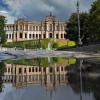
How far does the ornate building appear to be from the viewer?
18400 centimetres

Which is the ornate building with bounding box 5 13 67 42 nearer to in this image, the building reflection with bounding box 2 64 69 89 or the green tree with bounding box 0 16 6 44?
the green tree with bounding box 0 16 6 44

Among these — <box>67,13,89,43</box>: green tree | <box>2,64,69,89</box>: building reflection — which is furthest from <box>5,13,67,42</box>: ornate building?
<box>2,64,69,89</box>: building reflection

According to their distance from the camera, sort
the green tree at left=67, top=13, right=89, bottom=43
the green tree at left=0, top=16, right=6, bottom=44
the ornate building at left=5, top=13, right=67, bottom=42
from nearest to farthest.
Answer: the green tree at left=67, top=13, right=89, bottom=43
the green tree at left=0, top=16, right=6, bottom=44
the ornate building at left=5, top=13, right=67, bottom=42

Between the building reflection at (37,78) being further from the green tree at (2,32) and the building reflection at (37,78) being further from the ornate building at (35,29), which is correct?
the ornate building at (35,29)

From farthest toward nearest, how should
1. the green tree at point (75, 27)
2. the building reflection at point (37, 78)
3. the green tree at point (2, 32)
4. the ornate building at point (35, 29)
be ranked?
1. the ornate building at point (35, 29)
2. the green tree at point (2, 32)
3. the green tree at point (75, 27)
4. the building reflection at point (37, 78)

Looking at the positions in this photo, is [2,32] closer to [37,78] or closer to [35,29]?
[35,29]

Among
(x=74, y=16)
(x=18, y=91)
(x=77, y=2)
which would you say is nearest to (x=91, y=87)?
(x=18, y=91)

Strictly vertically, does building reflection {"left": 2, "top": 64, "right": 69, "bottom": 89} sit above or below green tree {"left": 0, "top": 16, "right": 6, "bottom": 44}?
A: below

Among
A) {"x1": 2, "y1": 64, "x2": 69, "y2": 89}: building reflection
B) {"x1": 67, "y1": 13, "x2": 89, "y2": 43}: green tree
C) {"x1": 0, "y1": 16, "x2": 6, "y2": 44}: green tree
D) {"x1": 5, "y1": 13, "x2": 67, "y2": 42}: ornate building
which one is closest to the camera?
{"x1": 2, "y1": 64, "x2": 69, "y2": 89}: building reflection

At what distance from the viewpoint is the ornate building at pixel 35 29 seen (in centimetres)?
18400

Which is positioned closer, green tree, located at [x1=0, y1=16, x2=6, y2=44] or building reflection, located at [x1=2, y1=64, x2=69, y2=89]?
building reflection, located at [x1=2, y1=64, x2=69, y2=89]

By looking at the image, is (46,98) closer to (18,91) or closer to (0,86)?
(18,91)

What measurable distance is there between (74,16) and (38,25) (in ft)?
222

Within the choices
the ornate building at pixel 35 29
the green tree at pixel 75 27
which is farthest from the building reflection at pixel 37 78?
the ornate building at pixel 35 29
